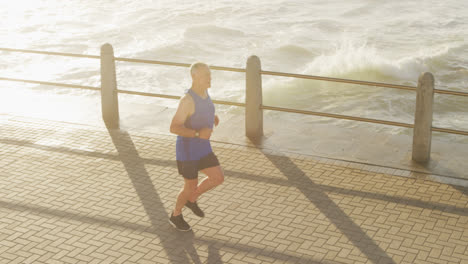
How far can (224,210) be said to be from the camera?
7.79m

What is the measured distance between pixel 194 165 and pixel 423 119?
3405 mm

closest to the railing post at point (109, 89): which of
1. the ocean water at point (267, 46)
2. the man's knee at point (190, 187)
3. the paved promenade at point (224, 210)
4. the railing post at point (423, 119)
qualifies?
the paved promenade at point (224, 210)

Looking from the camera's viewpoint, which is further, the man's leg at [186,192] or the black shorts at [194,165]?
the man's leg at [186,192]

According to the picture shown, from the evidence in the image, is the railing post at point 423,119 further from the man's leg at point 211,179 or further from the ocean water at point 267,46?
the ocean water at point 267,46

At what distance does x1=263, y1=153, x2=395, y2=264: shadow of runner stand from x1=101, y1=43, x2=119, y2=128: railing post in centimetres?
266

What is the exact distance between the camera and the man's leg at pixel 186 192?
7.05m

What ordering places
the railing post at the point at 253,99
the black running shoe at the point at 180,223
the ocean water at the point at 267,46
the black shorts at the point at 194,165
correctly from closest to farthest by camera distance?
the black shorts at the point at 194,165
the black running shoe at the point at 180,223
the railing post at the point at 253,99
the ocean water at the point at 267,46

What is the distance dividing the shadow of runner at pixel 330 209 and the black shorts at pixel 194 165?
1.49m

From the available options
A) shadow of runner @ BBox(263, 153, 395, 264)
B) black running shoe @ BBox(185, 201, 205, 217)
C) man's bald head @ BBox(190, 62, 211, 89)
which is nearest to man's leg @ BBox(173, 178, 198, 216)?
black running shoe @ BBox(185, 201, 205, 217)

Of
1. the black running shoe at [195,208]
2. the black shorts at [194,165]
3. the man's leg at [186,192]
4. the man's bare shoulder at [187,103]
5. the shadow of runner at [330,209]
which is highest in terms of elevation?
the man's bare shoulder at [187,103]

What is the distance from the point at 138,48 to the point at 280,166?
18223 mm

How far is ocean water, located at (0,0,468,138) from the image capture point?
18.4 m

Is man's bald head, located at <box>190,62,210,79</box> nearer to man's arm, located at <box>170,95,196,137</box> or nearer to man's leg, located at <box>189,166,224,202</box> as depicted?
man's arm, located at <box>170,95,196,137</box>

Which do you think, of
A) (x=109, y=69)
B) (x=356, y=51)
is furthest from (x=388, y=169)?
(x=356, y=51)
